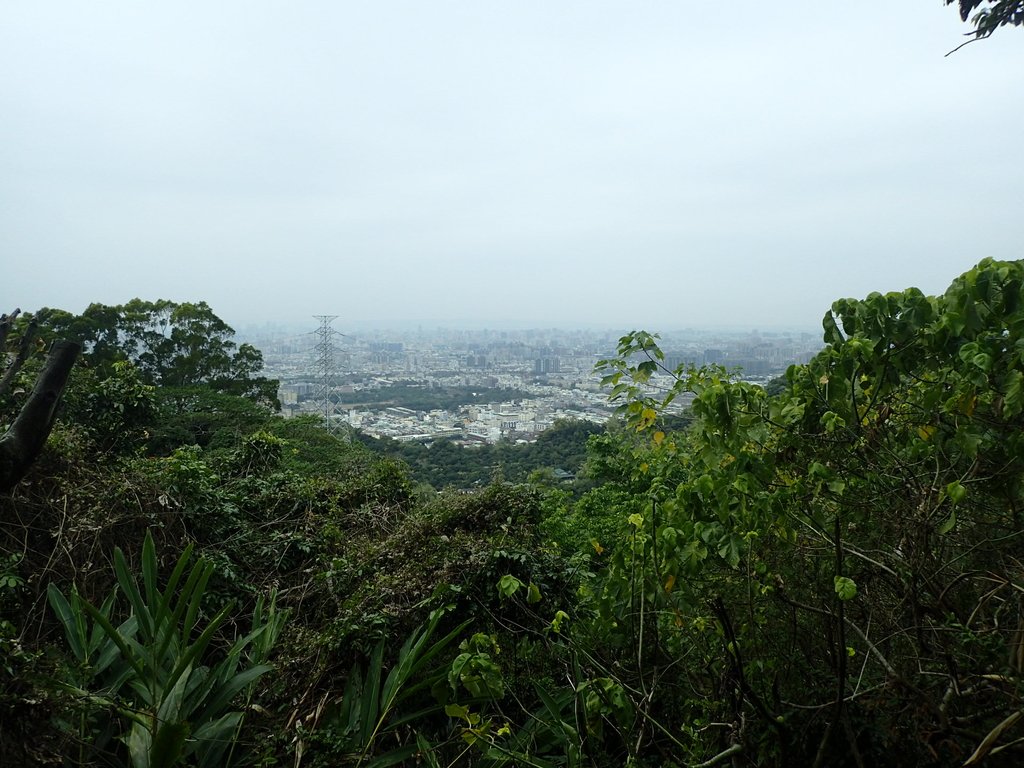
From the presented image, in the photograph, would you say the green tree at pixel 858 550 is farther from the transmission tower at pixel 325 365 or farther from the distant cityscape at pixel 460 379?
the transmission tower at pixel 325 365

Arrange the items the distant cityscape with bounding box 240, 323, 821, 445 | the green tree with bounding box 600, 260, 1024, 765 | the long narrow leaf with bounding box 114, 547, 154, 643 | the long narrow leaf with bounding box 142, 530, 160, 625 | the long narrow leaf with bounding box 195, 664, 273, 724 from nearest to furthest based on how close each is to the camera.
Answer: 1. the green tree with bounding box 600, 260, 1024, 765
2. the long narrow leaf with bounding box 114, 547, 154, 643
3. the long narrow leaf with bounding box 195, 664, 273, 724
4. the long narrow leaf with bounding box 142, 530, 160, 625
5. the distant cityscape with bounding box 240, 323, 821, 445

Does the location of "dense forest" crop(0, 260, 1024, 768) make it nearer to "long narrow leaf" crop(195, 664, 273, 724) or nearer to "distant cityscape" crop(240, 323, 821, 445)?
"long narrow leaf" crop(195, 664, 273, 724)

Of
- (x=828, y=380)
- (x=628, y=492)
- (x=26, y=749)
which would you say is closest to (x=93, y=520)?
(x=26, y=749)

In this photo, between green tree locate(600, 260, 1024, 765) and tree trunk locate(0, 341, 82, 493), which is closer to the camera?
green tree locate(600, 260, 1024, 765)

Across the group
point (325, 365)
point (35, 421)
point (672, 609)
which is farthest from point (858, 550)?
point (325, 365)

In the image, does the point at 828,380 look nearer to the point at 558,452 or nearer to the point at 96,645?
the point at 96,645

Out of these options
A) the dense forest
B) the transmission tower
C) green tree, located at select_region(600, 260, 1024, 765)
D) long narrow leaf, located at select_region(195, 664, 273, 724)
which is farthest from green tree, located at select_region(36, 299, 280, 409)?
green tree, located at select_region(600, 260, 1024, 765)

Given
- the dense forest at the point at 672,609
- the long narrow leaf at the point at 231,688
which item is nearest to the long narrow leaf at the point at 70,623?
the dense forest at the point at 672,609
